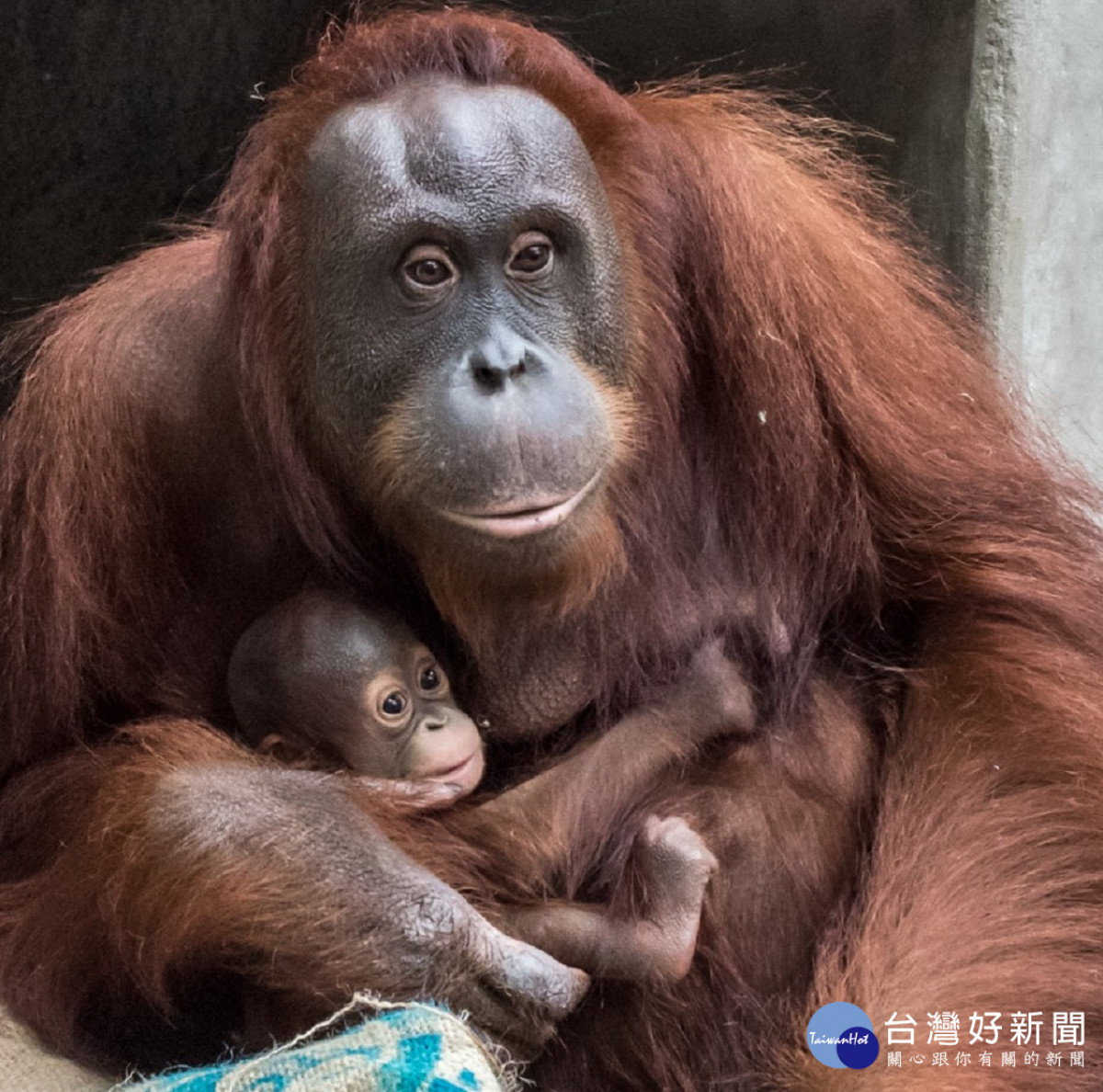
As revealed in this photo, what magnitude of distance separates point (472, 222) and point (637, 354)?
278 mm

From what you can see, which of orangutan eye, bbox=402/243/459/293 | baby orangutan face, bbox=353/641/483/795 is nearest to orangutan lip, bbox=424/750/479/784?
baby orangutan face, bbox=353/641/483/795

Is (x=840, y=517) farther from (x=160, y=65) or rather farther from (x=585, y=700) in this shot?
(x=160, y=65)

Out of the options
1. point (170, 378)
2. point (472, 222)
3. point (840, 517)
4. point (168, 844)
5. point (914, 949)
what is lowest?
point (914, 949)

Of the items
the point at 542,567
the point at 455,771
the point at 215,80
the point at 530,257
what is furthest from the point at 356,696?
the point at 215,80

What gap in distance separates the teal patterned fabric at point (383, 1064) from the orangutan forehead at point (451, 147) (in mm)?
880

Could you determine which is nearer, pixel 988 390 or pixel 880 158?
pixel 988 390

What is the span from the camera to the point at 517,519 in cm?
166

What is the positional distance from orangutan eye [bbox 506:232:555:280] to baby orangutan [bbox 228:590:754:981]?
0.45 metres

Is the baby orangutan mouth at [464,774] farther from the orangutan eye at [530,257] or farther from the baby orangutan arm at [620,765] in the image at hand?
the orangutan eye at [530,257]

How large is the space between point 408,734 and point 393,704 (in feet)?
0.14

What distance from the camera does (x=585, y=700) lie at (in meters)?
1.96

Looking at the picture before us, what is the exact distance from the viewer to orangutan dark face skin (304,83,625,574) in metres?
1.65

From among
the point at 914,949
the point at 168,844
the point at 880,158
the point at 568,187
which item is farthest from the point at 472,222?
the point at 880,158

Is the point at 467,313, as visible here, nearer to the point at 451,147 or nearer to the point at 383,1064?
the point at 451,147
